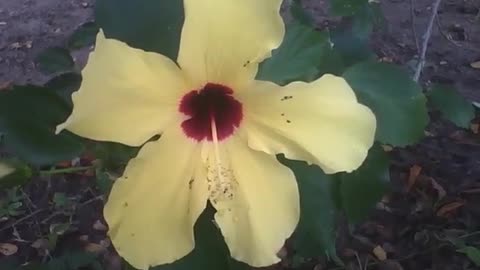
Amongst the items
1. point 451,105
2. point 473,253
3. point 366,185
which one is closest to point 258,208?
point 366,185

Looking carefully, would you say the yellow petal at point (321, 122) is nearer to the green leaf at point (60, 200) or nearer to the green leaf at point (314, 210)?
the green leaf at point (314, 210)

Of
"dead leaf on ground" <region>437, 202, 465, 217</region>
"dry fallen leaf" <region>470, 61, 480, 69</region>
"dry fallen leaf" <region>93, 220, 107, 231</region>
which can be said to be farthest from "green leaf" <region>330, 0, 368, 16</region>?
"dry fallen leaf" <region>470, 61, 480, 69</region>

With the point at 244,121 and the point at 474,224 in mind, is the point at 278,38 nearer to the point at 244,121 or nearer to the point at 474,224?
the point at 244,121

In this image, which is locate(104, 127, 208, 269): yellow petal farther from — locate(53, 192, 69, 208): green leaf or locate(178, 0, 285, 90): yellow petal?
locate(53, 192, 69, 208): green leaf

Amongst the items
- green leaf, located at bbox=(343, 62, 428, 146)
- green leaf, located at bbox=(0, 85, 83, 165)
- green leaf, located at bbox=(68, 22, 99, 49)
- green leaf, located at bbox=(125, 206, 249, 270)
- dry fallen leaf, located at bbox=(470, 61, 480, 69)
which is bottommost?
dry fallen leaf, located at bbox=(470, 61, 480, 69)

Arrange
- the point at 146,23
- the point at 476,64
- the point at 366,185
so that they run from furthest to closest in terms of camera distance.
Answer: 1. the point at 476,64
2. the point at 366,185
3. the point at 146,23

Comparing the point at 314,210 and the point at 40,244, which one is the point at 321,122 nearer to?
the point at 314,210
